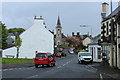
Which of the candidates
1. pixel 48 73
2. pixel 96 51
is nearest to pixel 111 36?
pixel 48 73

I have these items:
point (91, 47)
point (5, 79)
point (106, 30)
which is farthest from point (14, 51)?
point (5, 79)

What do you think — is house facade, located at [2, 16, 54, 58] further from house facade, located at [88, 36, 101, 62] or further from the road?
the road

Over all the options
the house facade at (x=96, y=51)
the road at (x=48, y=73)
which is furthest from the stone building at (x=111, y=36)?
the house facade at (x=96, y=51)

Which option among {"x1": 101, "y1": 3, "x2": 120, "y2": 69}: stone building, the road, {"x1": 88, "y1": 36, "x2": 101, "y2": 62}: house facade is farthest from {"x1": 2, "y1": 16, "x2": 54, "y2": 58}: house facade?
the road

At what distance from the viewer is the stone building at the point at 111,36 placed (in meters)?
23.8

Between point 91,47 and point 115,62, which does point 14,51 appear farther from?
point 115,62

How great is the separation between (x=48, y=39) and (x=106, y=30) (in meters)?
28.3

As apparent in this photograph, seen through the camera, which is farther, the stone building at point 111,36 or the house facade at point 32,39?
the house facade at point 32,39

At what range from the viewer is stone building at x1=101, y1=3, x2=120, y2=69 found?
23844 millimetres

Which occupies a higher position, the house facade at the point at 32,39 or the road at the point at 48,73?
the house facade at the point at 32,39

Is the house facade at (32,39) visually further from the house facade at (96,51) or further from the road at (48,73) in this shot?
the road at (48,73)

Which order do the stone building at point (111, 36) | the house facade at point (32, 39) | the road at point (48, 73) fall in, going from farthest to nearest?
1. the house facade at point (32, 39)
2. the stone building at point (111, 36)
3. the road at point (48, 73)

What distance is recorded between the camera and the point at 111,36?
23484 mm

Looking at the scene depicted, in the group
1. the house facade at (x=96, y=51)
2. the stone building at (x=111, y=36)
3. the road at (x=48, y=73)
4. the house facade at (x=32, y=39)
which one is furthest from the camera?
the house facade at (x=32, y=39)
